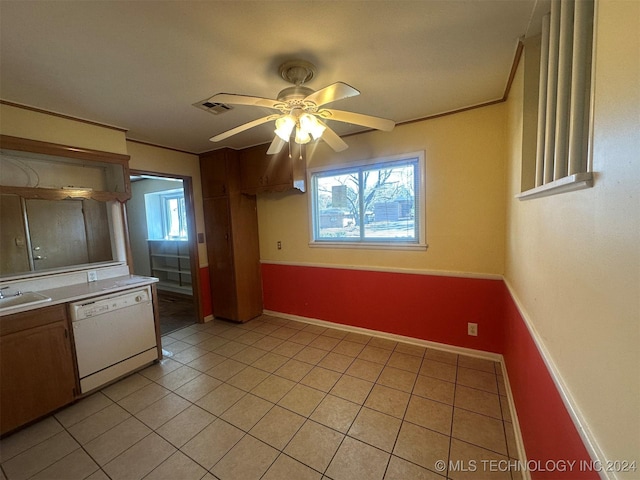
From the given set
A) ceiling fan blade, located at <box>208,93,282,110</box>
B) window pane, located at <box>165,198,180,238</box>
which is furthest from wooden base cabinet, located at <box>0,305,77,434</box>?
window pane, located at <box>165,198,180,238</box>

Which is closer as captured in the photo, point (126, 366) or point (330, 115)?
point (330, 115)

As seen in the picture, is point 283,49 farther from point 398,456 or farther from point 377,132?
point 398,456

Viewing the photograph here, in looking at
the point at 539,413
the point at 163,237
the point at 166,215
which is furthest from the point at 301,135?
the point at 163,237

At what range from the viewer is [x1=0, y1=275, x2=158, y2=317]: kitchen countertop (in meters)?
1.82

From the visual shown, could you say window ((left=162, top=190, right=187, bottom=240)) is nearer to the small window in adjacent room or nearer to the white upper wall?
the small window in adjacent room

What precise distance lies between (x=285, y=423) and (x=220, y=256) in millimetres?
2339

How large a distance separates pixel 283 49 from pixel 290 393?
2.45 meters

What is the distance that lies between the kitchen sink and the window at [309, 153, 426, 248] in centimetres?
251

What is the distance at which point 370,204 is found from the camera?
2953 mm

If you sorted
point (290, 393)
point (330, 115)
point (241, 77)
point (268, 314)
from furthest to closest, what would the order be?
point (268, 314), point (290, 393), point (241, 77), point (330, 115)

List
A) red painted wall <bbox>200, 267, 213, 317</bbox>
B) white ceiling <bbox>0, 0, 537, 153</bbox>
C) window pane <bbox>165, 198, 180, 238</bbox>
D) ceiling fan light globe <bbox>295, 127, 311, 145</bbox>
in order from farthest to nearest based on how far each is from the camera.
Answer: window pane <bbox>165, 198, 180, 238</bbox> < red painted wall <bbox>200, 267, 213, 317</bbox> < ceiling fan light globe <bbox>295, 127, 311, 145</bbox> < white ceiling <bbox>0, 0, 537, 153</bbox>

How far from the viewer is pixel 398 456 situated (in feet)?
5.02

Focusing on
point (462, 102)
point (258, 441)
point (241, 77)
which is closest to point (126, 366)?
point (258, 441)

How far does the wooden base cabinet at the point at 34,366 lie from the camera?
1712 millimetres
